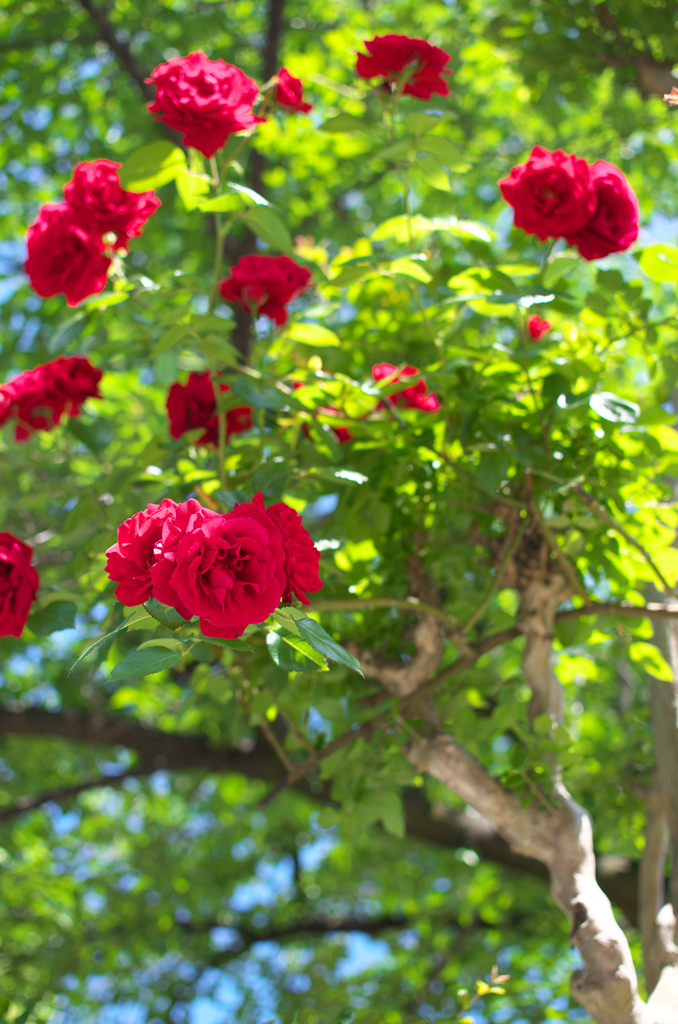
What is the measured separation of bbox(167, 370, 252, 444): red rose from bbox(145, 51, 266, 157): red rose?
1.51ft

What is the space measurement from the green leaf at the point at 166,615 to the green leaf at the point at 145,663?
4 cm

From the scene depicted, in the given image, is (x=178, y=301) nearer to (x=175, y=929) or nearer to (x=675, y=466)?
(x=675, y=466)

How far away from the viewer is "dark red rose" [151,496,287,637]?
80cm

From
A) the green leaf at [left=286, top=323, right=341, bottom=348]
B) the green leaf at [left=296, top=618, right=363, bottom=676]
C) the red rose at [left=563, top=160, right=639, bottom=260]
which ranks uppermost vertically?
the red rose at [left=563, top=160, right=639, bottom=260]

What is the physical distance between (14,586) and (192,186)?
2.57 ft

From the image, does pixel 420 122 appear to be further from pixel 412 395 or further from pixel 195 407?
pixel 195 407

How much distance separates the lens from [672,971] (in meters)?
1.58

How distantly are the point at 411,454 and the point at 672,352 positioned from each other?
57 centimetres

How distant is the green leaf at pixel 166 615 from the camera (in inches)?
35.7

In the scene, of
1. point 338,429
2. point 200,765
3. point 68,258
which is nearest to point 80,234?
point 68,258

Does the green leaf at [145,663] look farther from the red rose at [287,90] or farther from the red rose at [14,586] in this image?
the red rose at [287,90]

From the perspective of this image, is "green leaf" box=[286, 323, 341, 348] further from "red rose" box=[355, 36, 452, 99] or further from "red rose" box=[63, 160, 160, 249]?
"red rose" box=[355, 36, 452, 99]

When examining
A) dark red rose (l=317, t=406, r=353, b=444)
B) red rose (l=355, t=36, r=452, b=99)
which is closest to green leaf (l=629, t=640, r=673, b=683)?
dark red rose (l=317, t=406, r=353, b=444)

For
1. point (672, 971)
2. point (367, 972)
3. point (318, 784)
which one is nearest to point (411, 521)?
point (672, 971)
